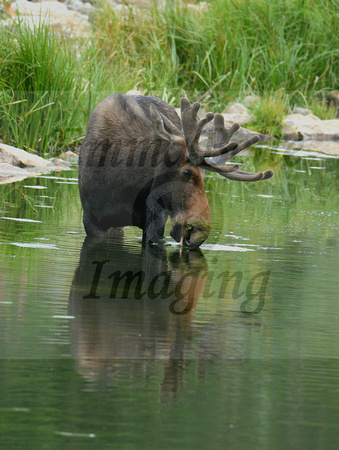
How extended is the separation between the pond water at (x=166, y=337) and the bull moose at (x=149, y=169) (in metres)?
0.23

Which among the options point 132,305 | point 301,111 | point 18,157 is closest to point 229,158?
point 132,305

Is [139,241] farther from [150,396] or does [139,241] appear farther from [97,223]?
[150,396]

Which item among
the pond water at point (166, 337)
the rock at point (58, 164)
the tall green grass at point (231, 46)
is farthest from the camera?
the tall green grass at point (231, 46)

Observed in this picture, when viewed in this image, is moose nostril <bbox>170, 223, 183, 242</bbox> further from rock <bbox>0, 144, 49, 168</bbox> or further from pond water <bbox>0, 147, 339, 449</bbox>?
rock <bbox>0, 144, 49, 168</bbox>

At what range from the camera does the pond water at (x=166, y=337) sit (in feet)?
10.3

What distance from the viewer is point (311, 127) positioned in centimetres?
1825

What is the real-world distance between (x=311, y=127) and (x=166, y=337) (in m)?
14.4

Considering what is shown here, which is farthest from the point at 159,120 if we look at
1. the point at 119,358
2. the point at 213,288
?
the point at 119,358

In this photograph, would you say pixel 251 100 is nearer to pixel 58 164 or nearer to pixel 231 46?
pixel 231 46

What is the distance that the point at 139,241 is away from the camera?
730 centimetres

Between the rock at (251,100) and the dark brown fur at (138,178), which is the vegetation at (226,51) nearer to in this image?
the rock at (251,100)

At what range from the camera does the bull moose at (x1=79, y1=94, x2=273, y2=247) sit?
6734 mm

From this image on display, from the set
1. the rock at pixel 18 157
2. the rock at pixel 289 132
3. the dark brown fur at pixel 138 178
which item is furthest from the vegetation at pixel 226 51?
the dark brown fur at pixel 138 178

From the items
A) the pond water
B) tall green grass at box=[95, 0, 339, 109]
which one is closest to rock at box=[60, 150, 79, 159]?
the pond water
